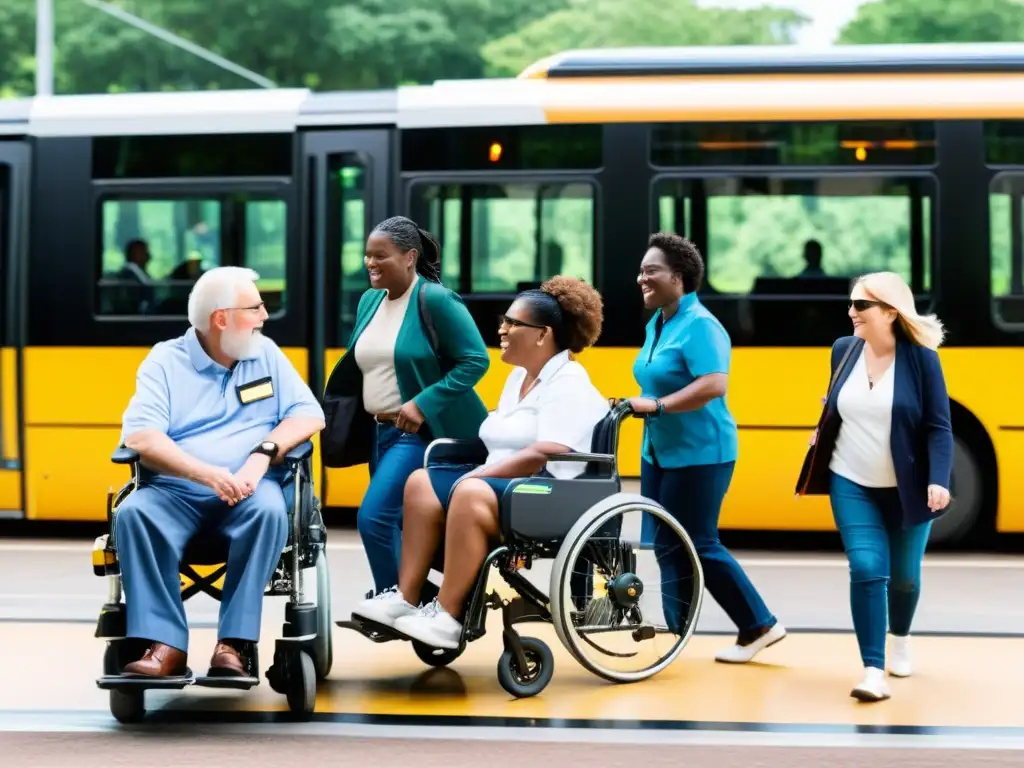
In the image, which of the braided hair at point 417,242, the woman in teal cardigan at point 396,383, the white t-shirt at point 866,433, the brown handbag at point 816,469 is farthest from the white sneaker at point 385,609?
the white t-shirt at point 866,433

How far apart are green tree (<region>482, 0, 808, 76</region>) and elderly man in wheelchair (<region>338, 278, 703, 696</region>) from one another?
30.4 meters

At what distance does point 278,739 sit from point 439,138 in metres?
6.47

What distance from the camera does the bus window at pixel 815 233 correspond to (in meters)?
11.1

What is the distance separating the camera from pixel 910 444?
6.63m

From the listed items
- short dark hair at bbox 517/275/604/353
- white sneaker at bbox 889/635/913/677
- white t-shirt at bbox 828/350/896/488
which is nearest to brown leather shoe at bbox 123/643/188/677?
short dark hair at bbox 517/275/604/353

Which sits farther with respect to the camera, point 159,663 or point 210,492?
point 210,492

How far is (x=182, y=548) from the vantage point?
6.16 m

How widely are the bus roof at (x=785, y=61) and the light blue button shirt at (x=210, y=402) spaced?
5390mm

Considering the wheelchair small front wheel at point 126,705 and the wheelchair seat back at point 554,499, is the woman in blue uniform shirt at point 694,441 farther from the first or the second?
the wheelchair small front wheel at point 126,705

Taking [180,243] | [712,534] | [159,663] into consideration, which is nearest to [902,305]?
[712,534]

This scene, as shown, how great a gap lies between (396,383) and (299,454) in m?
0.78

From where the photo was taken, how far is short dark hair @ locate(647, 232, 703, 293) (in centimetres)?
727

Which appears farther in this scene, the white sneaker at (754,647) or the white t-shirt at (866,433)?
the white sneaker at (754,647)

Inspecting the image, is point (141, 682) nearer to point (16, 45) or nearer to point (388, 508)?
point (388, 508)
